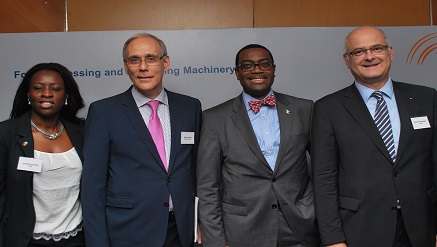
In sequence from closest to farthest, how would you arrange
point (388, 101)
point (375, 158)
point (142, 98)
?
point (375, 158)
point (388, 101)
point (142, 98)

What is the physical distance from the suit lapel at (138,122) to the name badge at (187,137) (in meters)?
0.18

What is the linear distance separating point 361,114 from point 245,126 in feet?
2.05

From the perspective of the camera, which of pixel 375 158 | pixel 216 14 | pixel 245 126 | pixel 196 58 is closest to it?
pixel 375 158

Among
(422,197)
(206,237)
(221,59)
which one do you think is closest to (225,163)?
(206,237)

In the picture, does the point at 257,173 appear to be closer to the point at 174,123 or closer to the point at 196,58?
the point at 174,123

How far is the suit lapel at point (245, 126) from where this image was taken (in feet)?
7.74

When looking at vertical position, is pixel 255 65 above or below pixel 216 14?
below

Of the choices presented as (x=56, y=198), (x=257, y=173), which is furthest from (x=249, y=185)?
(x=56, y=198)

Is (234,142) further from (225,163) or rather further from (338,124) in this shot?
(338,124)

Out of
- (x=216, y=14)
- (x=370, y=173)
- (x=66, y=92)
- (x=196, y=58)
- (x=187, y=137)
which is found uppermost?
(x=216, y=14)

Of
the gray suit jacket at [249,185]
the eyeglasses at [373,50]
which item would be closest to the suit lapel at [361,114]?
the eyeglasses at [373,50]

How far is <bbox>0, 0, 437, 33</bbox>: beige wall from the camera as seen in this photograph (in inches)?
148

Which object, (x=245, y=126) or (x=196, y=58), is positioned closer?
(x=245, y=126)

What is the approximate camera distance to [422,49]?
142 inches
